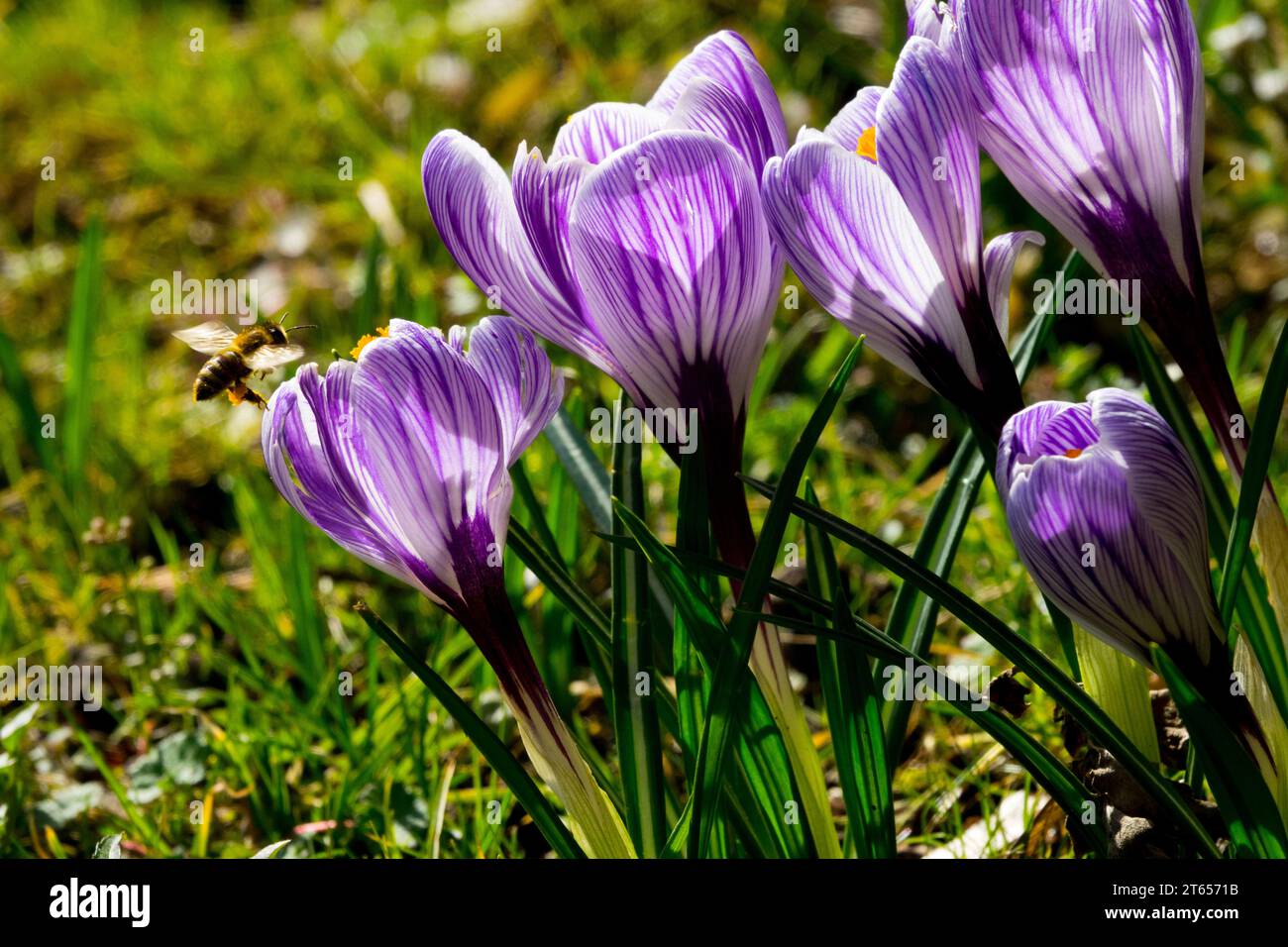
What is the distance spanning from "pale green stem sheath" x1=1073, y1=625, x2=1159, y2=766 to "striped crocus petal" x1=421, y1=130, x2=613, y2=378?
512 mm

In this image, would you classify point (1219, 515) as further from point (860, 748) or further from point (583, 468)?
point (583, 468)

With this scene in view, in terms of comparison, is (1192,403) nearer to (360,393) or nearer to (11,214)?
(360,393)

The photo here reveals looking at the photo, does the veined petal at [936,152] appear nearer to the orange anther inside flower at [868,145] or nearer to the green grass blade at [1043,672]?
the orange anther inside flower at [868,145]

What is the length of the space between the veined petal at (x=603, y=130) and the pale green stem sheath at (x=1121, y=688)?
0.58 m

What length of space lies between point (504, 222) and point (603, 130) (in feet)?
0.50

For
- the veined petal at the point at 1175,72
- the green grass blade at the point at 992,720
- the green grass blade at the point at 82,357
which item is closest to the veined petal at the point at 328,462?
the green grass blade at the point at 992,720

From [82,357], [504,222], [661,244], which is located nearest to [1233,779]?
[661,244]

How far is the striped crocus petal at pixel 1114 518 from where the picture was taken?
900 mm

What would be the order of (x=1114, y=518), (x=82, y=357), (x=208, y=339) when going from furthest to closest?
(x=82, y=357) → (x=208, y=339) → (x=1114, y=518)

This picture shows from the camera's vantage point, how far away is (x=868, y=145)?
3.38 ft

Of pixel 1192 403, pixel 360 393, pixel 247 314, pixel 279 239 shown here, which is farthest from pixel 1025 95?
pixel 279 239

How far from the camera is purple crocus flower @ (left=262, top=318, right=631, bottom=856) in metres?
0.98

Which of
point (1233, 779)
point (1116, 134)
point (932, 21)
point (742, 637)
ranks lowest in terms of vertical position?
point (1233, 779)
